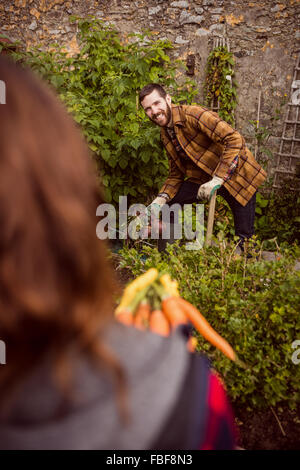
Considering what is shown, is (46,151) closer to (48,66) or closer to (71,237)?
A: (71,237)

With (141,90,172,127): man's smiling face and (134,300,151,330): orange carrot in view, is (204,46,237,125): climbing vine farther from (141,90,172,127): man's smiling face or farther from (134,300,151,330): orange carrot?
(134,300,151,330): orange carrot

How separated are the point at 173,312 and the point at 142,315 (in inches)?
2.9

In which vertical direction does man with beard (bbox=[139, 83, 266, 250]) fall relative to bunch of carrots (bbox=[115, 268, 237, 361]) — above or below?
above

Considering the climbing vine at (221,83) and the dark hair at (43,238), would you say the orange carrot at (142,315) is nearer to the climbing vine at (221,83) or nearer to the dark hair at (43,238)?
the dark hair at (43,238)

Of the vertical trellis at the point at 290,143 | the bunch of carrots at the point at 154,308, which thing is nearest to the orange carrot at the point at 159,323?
the bunch of carrots at the point at 154,308

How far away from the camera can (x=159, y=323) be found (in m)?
0.74

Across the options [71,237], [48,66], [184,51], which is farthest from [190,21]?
[71,237]

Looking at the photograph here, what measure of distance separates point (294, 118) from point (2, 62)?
454 cm

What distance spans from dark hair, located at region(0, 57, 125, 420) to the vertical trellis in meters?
4.37

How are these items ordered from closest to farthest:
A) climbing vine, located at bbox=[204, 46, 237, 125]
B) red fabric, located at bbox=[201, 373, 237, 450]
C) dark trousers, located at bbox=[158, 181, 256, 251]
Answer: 1. red fabric, located at bbox=[201, 373, 237, 450]
2. dark trousers, located at bbox=[158, 181, 256, 251]
3. climbing vine, located at bbox=[204, 46, 237, 125]

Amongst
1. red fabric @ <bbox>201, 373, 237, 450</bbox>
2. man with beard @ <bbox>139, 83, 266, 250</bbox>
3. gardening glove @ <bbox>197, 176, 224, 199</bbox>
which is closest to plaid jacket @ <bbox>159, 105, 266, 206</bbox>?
man with beard @ <bbox>139, 83, 266, 250</bbox>

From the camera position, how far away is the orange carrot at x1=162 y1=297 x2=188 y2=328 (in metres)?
0.76

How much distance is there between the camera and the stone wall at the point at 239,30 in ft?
13.8

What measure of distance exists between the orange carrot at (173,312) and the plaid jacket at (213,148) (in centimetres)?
196
